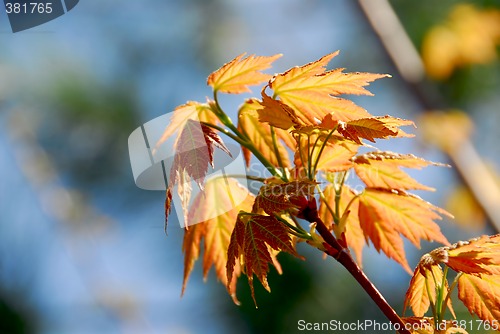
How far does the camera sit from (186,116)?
631mm

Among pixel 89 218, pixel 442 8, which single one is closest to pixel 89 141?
pixel 89 218

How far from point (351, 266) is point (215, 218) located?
0.82ft

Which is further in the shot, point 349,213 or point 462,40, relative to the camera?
point 462,40

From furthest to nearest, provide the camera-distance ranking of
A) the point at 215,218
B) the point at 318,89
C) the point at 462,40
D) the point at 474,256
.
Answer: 1. the point at 462,40
2. the point at 215,218
3. the point at 318,89
4. the point at 474,256

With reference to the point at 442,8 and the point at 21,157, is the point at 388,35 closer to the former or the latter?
the point at 21,157

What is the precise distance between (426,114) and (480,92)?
310cm

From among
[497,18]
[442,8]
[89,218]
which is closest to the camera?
[497,18]

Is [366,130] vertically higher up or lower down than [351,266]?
higher up

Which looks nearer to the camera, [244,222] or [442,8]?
[244,222]

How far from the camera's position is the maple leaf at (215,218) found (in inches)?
27.1

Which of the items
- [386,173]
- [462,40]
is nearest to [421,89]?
[386,173]

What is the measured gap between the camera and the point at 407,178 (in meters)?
Answer: 0.65

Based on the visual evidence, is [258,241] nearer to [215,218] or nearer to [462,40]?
[215,218]

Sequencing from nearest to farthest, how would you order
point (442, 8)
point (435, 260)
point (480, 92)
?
1. point (435, 260)
2. point (480, 92)
3. point (442, 8)
